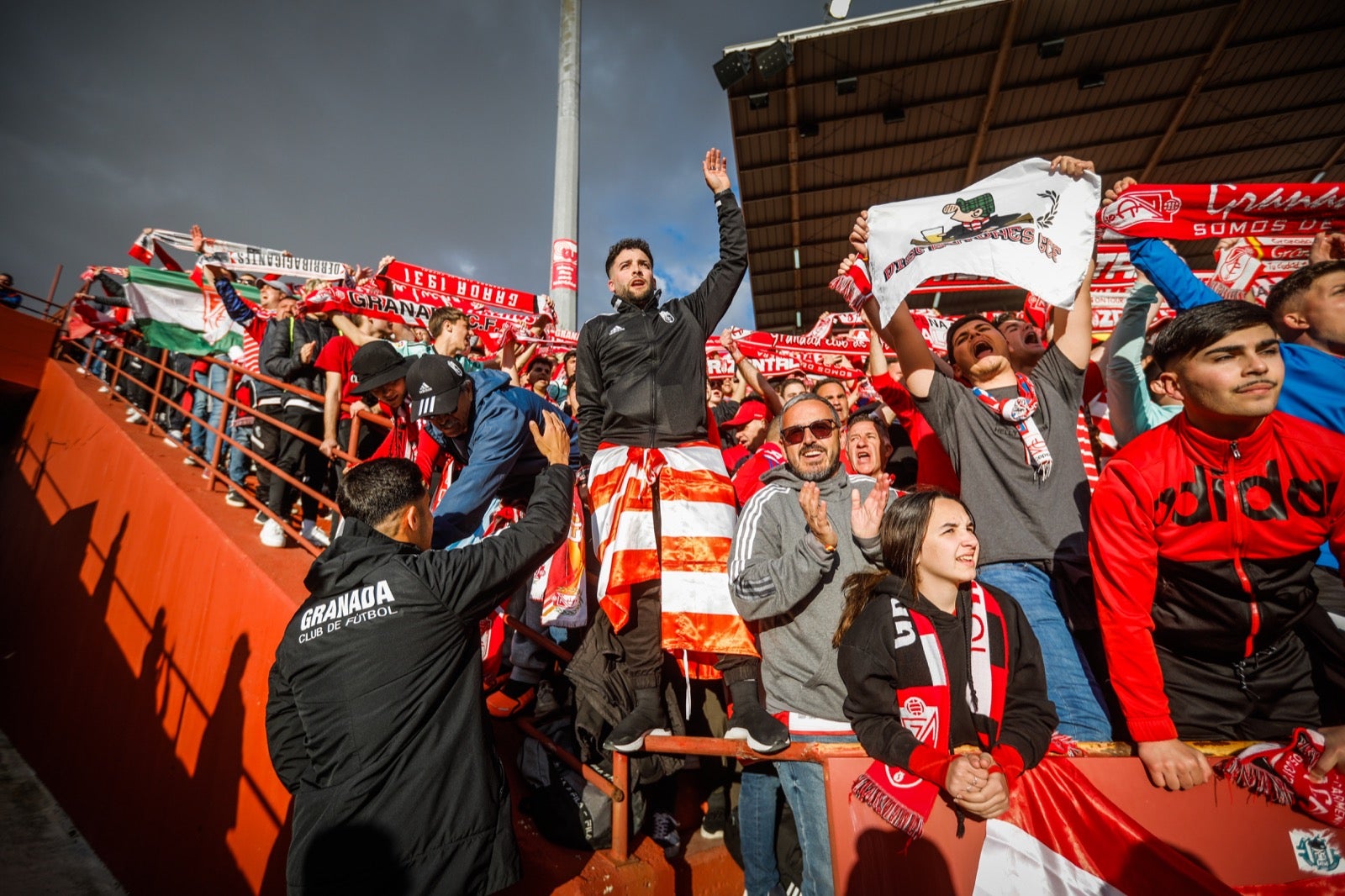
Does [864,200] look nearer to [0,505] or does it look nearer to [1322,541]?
[1322,541]

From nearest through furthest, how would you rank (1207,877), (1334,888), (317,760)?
(1207,877) → (1334,888) → (317,760)

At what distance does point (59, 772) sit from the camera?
666cm

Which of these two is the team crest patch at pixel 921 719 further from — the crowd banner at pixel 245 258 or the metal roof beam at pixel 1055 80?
the metal roof beam at pixel 1055 80

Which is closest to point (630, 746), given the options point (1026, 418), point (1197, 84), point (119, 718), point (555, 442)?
point (555, 442)

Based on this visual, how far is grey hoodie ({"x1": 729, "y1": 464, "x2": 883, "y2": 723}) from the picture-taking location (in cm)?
249

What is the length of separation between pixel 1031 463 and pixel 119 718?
799 centimetres

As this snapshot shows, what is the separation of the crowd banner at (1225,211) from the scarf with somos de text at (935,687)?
207 centimetres

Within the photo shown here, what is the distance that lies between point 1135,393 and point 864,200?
10.1 metres

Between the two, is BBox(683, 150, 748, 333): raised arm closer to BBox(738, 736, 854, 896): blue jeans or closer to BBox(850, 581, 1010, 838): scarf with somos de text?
BBox(850, 581, 1010, 838): scarf with somos de text

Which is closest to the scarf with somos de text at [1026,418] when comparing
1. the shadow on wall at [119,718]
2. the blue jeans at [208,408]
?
the shadow on wall at [119,718]

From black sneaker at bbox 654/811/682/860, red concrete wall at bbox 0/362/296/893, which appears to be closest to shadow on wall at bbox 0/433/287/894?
red concrete wall at bbox 0/362/296/893

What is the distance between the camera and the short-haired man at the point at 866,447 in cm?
360

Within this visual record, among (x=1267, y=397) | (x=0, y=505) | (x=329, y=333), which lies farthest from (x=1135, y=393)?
(x=0, y=505)

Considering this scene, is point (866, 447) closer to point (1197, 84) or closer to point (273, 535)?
point (273, 535)
